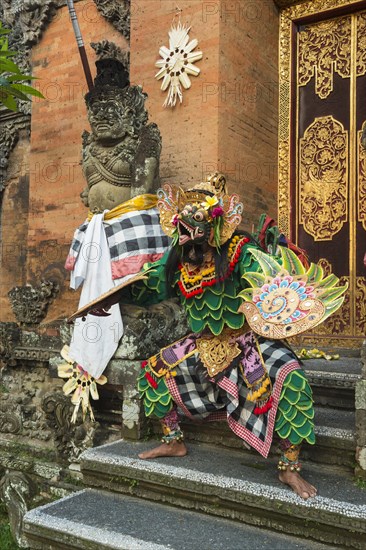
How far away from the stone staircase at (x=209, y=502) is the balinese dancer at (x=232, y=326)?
14 centimetres

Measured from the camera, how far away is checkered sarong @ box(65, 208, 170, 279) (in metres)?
4.47

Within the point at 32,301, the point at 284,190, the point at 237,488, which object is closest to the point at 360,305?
the point at 284,190

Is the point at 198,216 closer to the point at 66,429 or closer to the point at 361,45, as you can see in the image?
the point at 66,429

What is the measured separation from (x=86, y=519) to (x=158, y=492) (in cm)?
46

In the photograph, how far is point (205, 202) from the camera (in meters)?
3.17

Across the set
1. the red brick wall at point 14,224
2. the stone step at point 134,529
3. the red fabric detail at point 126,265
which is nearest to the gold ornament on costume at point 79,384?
the red fabric detail at point 126,265

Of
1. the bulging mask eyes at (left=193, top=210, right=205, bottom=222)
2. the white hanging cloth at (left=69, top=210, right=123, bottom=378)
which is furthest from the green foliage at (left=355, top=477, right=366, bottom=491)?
the white hanging cloth at (left=69, top=210, right=123, bottom=378)

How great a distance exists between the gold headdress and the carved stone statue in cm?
129

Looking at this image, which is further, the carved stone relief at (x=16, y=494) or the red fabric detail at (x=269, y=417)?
the carved stone relief at (x=16, y=494)

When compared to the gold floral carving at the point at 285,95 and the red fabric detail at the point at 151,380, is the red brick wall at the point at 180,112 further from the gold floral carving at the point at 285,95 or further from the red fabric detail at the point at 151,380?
the red fabric detail at the point at 151,380

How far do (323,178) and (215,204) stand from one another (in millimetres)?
3343

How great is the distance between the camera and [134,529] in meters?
2.82

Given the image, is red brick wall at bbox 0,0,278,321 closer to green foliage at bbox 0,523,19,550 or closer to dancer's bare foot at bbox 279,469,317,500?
green foliage at bbox 0,523,19,550

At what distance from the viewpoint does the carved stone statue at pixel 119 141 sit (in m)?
4.68
